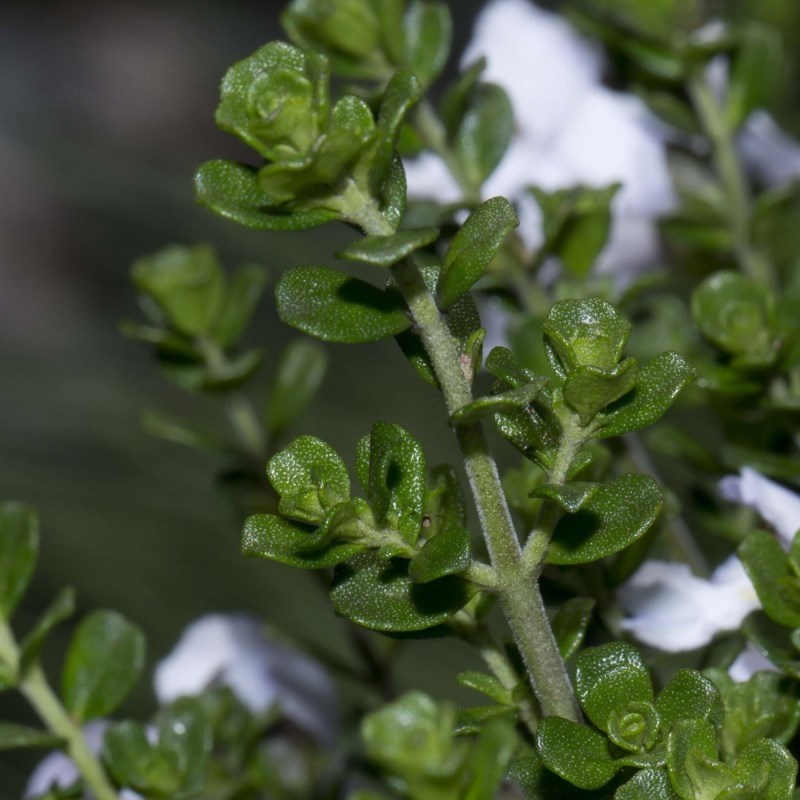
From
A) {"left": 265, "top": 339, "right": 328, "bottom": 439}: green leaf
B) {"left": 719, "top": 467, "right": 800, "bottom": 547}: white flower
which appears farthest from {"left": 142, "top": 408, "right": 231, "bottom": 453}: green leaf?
{"left": 719, "top": 467, "right": 800, "bottom": 547}: white flower

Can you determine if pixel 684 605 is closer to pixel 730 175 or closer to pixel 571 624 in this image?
pixel 571 624

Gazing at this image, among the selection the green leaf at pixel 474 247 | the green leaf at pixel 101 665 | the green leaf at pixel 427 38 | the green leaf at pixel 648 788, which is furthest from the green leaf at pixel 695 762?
the green leaf at pixel 427 38

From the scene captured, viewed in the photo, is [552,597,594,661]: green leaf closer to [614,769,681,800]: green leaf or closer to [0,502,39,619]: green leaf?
[614,769,681,800]: green leaf

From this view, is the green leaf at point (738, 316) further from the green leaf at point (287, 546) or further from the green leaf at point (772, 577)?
the green leaf at point (287, 546)

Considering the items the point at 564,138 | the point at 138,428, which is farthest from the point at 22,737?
the point at 138,428

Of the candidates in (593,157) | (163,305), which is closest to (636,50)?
(593,157)
